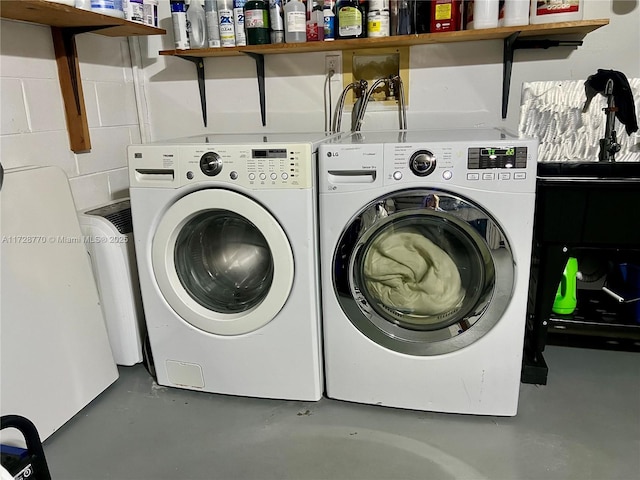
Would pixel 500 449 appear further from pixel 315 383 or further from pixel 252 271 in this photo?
pixel 252 271

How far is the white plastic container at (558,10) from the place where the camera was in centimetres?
175

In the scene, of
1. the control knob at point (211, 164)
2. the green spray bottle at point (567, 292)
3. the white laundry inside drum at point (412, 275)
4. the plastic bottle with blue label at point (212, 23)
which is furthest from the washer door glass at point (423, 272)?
the plastic bottle with blue label at point (212, 23)

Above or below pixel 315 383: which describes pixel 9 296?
above

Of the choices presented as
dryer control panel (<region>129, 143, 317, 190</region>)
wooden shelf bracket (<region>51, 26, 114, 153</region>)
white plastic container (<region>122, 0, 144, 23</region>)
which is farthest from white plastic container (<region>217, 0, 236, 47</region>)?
dryer control panel (<region>129, 143, 317, 190</region>)

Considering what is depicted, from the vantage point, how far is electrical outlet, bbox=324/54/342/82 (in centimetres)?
221

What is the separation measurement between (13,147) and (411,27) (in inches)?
60.4

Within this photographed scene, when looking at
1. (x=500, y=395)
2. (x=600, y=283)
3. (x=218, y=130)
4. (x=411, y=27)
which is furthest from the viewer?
(x=218, y=130)

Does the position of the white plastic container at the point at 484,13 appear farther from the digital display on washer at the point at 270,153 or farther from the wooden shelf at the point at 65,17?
the wooden shelf at the point at 65,17

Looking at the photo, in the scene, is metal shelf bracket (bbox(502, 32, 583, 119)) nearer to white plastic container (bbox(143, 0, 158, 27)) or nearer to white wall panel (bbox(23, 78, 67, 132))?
white plastic container (bbox(143, 0, 158, 27))

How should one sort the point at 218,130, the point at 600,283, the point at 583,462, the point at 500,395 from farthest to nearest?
the point at 218,130 → the point at 600,283 → the point at 500,395 → the point at 583,462

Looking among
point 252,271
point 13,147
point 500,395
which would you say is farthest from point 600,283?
point 13,147

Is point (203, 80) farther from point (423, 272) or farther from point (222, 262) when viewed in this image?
point (423, 272)

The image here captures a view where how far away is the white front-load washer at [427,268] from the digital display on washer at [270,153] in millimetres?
120

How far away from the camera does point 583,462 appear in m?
1.44
